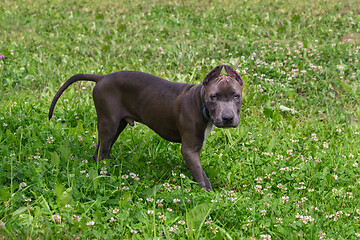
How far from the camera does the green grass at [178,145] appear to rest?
151 inches

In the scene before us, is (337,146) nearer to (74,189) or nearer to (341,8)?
(74,189)

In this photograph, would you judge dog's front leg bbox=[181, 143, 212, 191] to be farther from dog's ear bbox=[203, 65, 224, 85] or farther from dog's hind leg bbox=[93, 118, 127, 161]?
dog's hind leg bbox=[93, 118, 127, 161]

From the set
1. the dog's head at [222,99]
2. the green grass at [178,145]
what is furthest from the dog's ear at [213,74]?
the green grass at [178,145]

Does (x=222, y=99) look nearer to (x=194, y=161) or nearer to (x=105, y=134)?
(x=194, y=161)

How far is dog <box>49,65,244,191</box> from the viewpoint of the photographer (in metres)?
4.34

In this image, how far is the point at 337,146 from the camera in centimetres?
560

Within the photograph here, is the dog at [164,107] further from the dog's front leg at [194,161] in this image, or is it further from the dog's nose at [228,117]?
the dog's nose at [228,117]

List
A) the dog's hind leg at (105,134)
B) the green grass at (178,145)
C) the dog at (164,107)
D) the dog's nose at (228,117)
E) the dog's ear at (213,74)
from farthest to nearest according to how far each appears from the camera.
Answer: the dog's hind leg at (105,134), the dog at (164,107), the dog's ear at (213,74), the dog's nose at (228,117), the green grass at (178,145)

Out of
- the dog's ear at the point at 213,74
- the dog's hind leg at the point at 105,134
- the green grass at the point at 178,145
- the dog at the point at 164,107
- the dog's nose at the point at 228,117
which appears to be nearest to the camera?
the green grass at the point at 178,145

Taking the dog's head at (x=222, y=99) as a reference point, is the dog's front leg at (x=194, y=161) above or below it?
below

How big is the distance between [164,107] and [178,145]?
1.05m

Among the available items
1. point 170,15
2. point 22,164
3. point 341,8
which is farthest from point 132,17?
point 22,164

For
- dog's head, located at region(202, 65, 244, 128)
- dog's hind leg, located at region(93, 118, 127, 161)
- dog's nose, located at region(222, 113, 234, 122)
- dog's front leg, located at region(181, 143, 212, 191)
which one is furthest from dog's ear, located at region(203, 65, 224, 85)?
dog's hind leg, located at region(93, 118, 127, 161)

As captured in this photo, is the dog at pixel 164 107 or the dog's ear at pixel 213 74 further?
the dog at pixel 164 107
